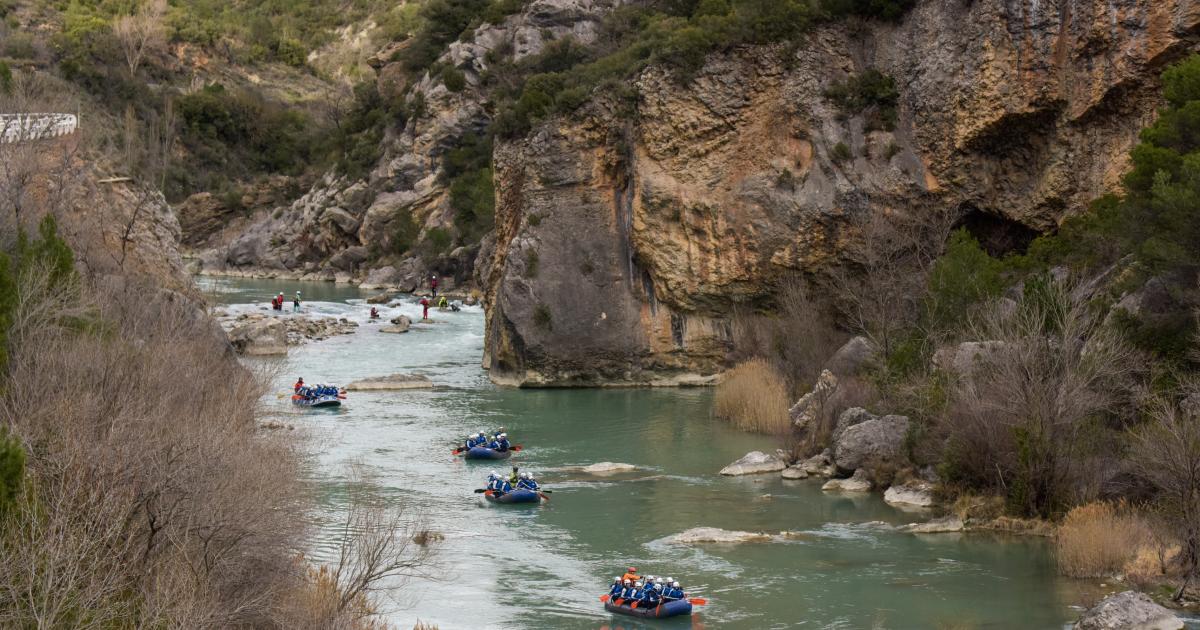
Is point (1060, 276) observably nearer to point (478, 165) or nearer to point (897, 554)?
point (897, 554)

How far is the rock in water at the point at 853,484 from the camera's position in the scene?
31438mm

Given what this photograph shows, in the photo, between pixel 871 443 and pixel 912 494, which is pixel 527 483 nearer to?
pixel 871 443

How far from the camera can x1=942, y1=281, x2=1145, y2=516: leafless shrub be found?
26812mm

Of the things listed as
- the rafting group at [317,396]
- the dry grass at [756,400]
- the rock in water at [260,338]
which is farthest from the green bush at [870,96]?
the rock in water at [260,338]

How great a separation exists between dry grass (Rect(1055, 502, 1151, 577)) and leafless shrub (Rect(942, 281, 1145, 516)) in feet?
7.39

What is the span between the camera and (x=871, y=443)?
32469mm

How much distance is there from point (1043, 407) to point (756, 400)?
13785mm

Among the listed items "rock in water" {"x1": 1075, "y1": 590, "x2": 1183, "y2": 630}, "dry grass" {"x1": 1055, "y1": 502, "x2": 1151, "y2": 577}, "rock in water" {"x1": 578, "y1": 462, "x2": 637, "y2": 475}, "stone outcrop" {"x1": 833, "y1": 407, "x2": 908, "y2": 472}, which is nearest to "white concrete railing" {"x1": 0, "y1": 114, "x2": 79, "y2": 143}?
"rock in water" {"x1": 578, "y1": 462, "x2": 637, "y2": 475}

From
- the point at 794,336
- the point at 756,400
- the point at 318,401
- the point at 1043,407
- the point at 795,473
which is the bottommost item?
the point at 795,473

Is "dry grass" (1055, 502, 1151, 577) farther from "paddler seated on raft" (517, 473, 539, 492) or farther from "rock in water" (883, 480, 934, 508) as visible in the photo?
"paddler seated on raft" (517, 473, 539, 492)

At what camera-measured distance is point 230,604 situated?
15.3 m

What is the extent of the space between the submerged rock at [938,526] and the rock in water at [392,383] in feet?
81.3

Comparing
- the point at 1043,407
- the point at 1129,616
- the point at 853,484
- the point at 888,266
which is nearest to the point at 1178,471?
the point at 1043,407

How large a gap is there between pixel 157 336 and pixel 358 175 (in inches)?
2908
